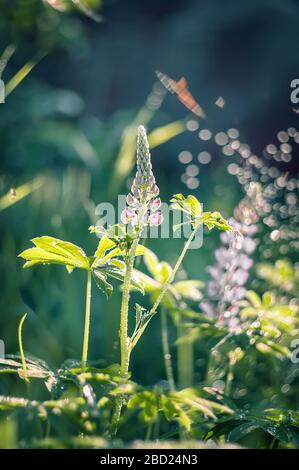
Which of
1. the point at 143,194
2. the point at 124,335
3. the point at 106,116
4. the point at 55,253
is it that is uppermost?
the point at 106,116

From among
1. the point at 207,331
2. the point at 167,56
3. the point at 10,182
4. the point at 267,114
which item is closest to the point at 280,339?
the point at 207,331

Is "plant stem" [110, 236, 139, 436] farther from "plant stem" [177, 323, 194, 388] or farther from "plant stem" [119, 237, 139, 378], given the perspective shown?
"plant stem" [177, 323, 194, 388]

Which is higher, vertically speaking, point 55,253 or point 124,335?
point 55,253

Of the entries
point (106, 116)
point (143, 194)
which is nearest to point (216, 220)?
point (143, 194)

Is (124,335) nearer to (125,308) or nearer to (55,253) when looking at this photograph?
(125,308)

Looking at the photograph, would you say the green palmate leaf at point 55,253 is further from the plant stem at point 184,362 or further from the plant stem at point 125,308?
the plant stem at point 184,362

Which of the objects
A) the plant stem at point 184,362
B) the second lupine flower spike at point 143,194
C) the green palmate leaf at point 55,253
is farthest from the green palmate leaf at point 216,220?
the plant stem at point 184,362

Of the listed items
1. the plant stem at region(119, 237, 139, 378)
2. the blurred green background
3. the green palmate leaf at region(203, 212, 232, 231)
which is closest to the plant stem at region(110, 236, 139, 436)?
the plant stem at region(119, 237, 139, 378)

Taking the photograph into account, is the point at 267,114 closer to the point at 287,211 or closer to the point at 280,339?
the point at 287,211
